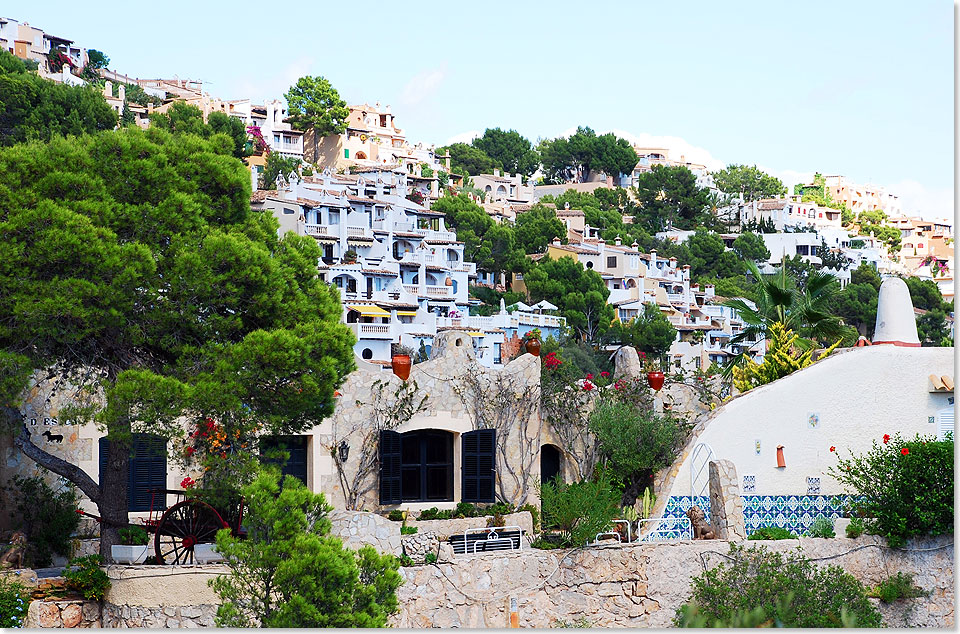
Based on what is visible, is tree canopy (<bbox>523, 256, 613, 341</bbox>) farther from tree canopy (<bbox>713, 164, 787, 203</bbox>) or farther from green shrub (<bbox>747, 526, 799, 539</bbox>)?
tree canopy (<bbox>713, 164, 787, 203</bbox>)

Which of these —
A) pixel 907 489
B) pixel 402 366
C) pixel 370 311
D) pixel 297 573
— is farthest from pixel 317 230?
pixel 297 573

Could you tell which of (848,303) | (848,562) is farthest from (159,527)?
(848,303)

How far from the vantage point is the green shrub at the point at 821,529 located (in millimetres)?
19641

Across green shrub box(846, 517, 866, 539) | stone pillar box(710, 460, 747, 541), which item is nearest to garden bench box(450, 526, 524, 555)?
stone pillar box(710, 460, 747, 541)

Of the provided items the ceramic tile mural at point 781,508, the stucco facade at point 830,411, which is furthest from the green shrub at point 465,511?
the stucco facade at point 830,411

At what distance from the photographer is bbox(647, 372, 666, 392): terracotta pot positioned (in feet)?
74.7

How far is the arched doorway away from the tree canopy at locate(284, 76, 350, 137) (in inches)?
2984

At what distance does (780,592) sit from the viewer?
686 inches

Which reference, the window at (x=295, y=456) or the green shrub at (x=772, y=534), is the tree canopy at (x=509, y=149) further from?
the window at (x=295, y=456)

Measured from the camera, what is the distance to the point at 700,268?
287ft

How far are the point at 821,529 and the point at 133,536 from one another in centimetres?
1133

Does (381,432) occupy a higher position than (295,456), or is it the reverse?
(381,432)

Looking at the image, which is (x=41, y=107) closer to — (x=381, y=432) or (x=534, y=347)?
(x=534, y=347)

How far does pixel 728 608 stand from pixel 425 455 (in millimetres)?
6214
